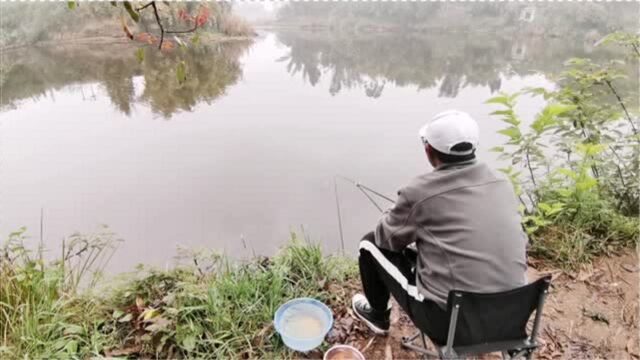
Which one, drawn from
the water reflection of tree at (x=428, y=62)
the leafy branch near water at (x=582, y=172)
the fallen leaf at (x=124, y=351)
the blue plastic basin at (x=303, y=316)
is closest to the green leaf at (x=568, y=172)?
the leafy branch near water at (x=582, y=172)

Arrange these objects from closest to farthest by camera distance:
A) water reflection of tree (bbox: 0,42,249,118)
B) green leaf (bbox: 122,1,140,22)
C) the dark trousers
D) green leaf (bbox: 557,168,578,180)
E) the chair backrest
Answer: green leaf (bbox: 122,1,140,22) < the chair backrest < the dark trousers < green leaf (bbox: 557,168,578,180) < water reflection of tree (bbox: 0,42,249,118)

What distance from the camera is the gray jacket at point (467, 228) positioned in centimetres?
106

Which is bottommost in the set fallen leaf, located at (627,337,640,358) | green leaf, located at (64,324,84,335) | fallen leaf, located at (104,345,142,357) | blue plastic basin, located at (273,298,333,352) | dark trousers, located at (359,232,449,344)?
fallen leaf, located at (627,337,640,358)

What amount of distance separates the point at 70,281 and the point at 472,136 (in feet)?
6.88

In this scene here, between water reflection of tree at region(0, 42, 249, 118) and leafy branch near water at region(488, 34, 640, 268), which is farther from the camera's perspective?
water reflection of tree at region(0, 42, 249, 118)

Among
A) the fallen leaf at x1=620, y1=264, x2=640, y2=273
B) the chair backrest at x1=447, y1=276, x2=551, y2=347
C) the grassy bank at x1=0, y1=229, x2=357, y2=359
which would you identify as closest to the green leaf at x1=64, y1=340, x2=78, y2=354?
the grassy bank at x1=0, y1=229, x2=357, y2=359

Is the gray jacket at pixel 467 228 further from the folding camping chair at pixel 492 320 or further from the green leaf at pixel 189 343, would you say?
the green leaf at pixel 189 343

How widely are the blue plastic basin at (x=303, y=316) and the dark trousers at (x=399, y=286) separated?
245mm

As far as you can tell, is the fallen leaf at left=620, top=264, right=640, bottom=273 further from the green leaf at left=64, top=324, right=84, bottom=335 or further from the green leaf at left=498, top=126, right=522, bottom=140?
the green leaf at left=64, top=324, right=84, bottom=335

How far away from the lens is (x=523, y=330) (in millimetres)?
1203

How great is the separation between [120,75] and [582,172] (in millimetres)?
7322

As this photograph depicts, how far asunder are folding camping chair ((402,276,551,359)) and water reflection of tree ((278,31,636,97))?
5088 millimetres

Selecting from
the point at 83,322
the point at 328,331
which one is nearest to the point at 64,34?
the point at 83,322

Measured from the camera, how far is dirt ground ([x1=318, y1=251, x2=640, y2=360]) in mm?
1598
